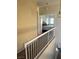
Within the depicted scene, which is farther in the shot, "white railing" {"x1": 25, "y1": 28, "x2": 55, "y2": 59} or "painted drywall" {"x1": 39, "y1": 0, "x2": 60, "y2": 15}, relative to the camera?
"painted drywall" {"x1": 39, "y1": 0, "x2": 60, "y2": 15}

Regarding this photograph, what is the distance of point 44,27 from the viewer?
475 inches

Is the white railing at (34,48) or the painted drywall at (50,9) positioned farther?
the painted drywall at (50,9)

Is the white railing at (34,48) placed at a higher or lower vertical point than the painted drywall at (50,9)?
lower

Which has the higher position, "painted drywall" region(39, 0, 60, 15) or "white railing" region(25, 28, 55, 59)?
"painted drywall" region(39, 0, 60, 15)

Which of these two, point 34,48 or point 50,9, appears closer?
point 34,48

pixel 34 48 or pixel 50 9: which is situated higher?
pixel 50 9
